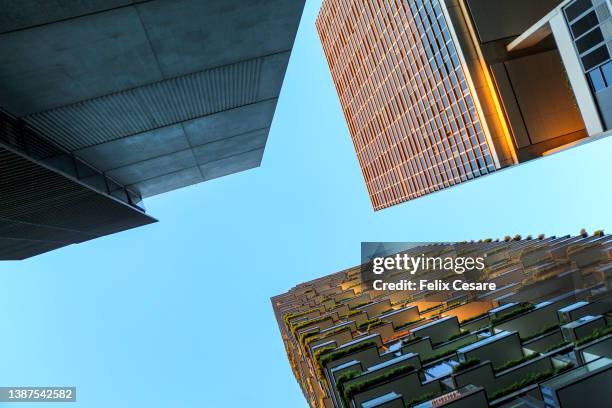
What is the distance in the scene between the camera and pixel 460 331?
1027 inches

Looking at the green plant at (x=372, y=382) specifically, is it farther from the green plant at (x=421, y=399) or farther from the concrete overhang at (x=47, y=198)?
the concrete overhang at (x=47, y=198)

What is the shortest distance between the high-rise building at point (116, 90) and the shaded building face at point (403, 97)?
33718 mm

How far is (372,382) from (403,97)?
76493 mm

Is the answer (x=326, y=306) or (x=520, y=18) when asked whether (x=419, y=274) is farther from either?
(x=520, y=18)

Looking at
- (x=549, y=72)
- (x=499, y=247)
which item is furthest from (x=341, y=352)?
(x=499, y=247)

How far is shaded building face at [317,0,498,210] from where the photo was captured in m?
62.6

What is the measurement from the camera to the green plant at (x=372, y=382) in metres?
19.4

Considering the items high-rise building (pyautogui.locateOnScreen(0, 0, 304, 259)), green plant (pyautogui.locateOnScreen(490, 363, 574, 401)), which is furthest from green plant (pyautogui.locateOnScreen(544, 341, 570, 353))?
high-rise building (pyautogui.locateOnScreen(0, 0, 304, 259))

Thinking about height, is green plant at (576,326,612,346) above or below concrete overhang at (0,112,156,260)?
below

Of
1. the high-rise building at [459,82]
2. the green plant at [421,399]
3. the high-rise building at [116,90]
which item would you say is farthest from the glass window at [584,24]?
the green plant at [421,399]

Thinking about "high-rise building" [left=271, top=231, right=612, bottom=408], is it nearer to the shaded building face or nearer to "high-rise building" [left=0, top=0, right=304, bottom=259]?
"high-rise building" [left=0, top=0, right=304, bottom=259]

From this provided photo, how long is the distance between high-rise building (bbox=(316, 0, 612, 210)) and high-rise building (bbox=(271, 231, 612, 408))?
957 cm

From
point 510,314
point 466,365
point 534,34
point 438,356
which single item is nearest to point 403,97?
point 534,34

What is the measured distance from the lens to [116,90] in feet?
40.8
